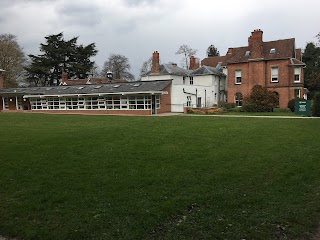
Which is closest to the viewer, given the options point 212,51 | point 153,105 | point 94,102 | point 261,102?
point 153,105

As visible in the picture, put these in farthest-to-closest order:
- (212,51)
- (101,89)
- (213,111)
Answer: (212,51)
(101,89)
(213,111)

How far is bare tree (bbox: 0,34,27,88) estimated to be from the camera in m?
60.0

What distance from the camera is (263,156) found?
9.81m

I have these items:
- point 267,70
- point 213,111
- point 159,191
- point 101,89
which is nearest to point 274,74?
point 267,70

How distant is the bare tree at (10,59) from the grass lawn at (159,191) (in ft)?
182

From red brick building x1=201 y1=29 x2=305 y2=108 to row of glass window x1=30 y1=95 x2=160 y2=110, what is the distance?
13.8 m

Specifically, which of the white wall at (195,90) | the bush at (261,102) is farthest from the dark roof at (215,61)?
the bush at (261,102)

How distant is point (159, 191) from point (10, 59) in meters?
63.4

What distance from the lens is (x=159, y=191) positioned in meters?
6.48

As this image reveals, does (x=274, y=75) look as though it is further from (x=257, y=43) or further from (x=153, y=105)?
(x=153, y=105)

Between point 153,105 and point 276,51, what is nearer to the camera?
point 153,105

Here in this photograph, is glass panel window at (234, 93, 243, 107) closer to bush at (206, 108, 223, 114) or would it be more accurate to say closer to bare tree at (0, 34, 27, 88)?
bush at (206, 108, 223, 114)

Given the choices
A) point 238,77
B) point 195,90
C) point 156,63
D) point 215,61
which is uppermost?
point 215,61

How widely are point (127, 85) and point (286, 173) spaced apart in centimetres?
3175
